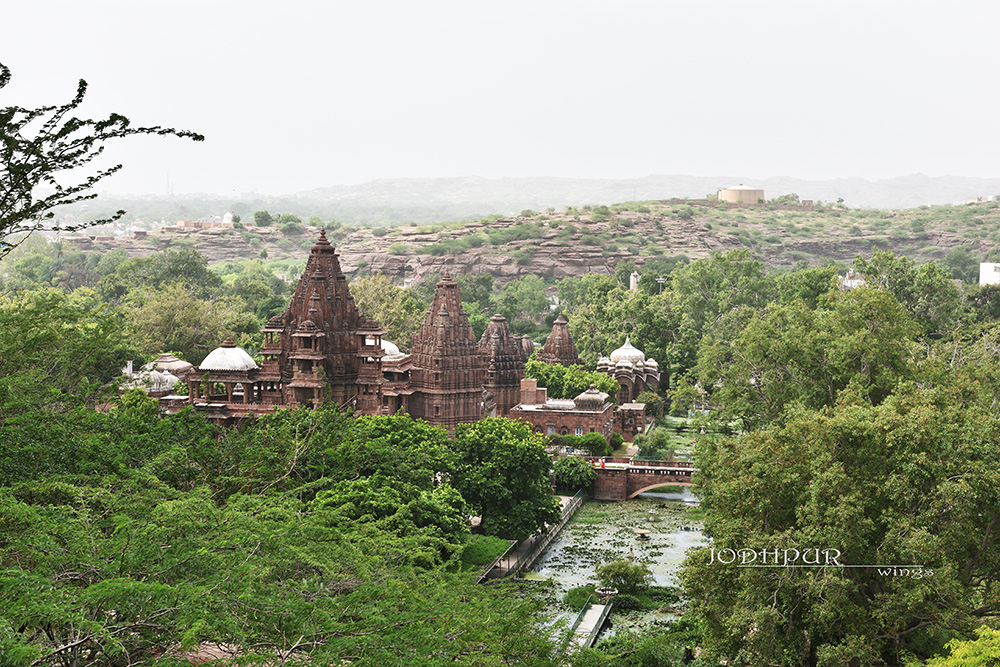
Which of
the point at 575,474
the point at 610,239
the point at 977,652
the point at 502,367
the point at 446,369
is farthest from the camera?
the point at 610,239

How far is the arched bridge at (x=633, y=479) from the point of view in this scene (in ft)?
166

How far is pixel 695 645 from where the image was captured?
29.0 meters

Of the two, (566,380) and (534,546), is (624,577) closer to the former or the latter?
(534,546)

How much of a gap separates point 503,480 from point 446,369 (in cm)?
1105

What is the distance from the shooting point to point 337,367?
4678 cm

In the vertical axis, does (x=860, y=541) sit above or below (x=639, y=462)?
above

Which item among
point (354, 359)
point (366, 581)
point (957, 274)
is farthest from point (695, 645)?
point (957, 274)

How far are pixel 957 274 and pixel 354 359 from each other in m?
105

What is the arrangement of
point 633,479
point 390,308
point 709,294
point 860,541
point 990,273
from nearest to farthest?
point 860,541
point 633,479
point 709,294
point 390,308
point 990,273

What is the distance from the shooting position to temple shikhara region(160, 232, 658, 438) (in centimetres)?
4581

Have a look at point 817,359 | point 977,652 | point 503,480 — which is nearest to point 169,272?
point 503,480

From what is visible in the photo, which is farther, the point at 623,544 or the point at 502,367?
the point at 502,367

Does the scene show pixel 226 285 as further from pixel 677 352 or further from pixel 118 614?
pixel 118 614

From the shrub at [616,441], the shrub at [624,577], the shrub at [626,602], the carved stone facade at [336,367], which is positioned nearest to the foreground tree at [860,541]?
the shrub at [626,602]
